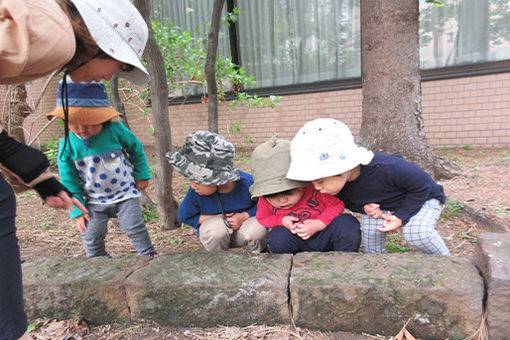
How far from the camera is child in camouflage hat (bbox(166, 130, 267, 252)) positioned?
203cm

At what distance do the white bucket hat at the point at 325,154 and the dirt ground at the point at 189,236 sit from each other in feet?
2.50

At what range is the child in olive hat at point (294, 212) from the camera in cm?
187

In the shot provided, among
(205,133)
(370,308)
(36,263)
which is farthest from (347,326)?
(36,263)

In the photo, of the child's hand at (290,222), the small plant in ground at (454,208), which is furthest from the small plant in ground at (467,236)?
the child's hand at (290,222)

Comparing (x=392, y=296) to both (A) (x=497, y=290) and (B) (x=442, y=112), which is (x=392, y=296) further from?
(B) (x=442, y=112)

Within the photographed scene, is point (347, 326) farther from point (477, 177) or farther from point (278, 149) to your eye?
point (477, 177)

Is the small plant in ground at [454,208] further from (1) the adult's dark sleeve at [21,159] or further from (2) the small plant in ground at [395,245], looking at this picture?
(1) the adult's dark sleeve at [21,159]

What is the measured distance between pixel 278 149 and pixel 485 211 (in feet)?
6.08

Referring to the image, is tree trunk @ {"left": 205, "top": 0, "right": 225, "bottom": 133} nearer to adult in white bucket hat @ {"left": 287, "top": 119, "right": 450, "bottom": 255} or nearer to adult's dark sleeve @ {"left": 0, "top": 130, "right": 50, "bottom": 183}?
adult in white bucket hat @ {"left": 287, "top": 119, "right": 450, "bottom": 255}

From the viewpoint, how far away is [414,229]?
1.79 metres

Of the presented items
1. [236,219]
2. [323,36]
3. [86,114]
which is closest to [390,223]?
[236,219]

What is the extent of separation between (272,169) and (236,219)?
53 cm

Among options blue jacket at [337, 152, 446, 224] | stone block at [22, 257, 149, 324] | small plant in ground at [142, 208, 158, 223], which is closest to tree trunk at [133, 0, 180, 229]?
small plant in ground at [142, 208, 158, 223]

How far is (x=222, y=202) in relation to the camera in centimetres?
223
